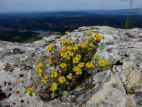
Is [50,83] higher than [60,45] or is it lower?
lower

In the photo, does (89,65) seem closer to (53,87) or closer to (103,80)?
(103,80)

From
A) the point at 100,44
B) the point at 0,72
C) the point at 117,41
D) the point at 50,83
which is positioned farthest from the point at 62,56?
the point at 0,72

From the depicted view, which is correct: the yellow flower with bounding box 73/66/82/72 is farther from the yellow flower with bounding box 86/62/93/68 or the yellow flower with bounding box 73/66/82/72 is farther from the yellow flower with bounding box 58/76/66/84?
the yellow flower with bounding box 58/76/66/84

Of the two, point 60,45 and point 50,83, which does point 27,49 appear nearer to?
point 60,45

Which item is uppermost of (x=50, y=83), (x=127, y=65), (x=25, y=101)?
(x=127, y=65)

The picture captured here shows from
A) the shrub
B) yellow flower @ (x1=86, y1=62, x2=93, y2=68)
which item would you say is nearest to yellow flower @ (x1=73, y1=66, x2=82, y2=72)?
the shrub

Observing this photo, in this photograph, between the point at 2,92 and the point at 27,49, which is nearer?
the point at 2,92

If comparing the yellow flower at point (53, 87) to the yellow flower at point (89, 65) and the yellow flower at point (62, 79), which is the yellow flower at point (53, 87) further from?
the yellow flower at point (89, 65)
